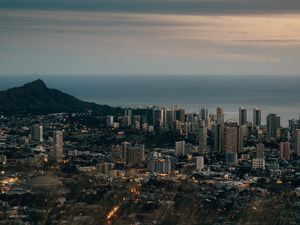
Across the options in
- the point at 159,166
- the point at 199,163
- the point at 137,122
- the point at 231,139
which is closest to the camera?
the point at 159,166

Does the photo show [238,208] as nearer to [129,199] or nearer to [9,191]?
[129,199]

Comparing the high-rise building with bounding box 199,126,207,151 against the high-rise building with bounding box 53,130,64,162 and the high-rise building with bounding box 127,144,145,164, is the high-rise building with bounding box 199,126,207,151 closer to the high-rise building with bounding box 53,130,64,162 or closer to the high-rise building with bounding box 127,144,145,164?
the high-rise building with bounding box 127,144,145,164

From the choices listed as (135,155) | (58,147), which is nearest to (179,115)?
(58,147)

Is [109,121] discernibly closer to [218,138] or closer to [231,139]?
[218,138]

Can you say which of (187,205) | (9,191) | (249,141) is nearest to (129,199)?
(187,205)

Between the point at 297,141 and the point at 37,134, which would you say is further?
the point at 37,134
